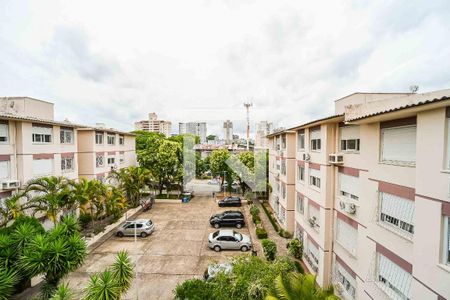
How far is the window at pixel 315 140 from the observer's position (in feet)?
45.4

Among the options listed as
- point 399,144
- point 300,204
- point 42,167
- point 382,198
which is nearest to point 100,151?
point 42,167

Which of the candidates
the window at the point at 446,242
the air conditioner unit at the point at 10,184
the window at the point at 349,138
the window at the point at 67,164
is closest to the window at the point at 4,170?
the air conditioner unit at the point at 10,184

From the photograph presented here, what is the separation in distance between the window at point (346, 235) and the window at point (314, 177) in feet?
8.86

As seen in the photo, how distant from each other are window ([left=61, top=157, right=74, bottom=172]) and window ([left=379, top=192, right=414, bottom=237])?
75.8 ft

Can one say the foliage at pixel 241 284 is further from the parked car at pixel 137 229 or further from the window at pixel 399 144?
the parked car at pixel 137 229

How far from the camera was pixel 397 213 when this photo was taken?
7.60 meters

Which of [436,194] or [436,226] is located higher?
[436,194]

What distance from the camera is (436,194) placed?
5770 millimetres

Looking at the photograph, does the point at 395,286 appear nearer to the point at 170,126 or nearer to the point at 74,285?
the point at 74,285

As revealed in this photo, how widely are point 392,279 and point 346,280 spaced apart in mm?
3487

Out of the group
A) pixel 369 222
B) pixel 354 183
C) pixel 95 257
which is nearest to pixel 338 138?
pixel 354 183

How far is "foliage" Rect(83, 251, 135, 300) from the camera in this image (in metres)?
8.36

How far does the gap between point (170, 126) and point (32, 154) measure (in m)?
139

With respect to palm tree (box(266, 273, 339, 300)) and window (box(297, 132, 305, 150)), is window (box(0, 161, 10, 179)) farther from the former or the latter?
window (box(297, 132, 305, 150))
